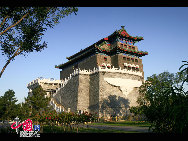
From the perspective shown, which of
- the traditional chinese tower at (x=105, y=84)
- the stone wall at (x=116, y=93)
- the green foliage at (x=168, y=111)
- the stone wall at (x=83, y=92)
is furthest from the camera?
the stone wall at (x=83, y=92)

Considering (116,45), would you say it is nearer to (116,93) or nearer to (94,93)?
(116,93)

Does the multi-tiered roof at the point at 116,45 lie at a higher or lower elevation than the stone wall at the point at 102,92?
higher

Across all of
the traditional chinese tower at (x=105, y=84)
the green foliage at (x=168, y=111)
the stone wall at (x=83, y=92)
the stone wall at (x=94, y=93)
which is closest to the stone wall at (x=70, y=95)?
the traditional chinese tower at (x=105, y=84)

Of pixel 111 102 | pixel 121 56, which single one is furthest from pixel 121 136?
pixel 121 56

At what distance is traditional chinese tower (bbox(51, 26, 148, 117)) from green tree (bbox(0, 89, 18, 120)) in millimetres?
6394

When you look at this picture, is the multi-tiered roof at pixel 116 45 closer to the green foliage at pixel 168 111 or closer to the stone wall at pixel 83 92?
the stone wall at pixel 83 92

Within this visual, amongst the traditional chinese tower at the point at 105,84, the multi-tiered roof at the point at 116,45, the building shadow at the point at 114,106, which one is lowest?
the building shadow at the point at 114,106

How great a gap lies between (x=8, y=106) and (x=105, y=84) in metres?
16.4

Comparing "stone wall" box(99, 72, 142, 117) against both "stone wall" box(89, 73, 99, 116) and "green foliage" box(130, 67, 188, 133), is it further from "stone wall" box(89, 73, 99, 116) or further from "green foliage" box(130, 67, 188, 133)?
"green foliage" box(130, 67, 188, 133)

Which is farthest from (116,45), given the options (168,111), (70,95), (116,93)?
(168,111)

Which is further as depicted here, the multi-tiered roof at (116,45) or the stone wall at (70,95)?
the multi-tiered roof at (116,45)

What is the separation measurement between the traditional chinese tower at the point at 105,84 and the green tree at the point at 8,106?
6.39 meters

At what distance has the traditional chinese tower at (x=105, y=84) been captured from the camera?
29.0m
